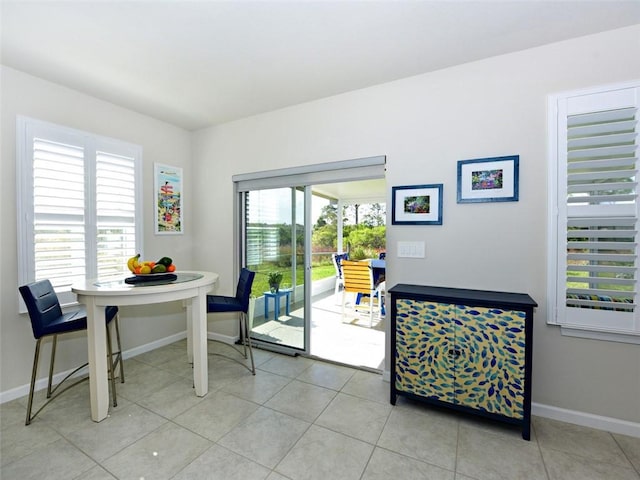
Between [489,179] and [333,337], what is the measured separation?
8.26 ft

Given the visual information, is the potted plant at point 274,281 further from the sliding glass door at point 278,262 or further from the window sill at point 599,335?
the window sill at point 599,335

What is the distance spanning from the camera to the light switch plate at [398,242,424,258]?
245 centimetres

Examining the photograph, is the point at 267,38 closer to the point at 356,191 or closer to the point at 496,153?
the point at 496,153

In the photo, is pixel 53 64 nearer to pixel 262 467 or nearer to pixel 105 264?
pixel 105 264

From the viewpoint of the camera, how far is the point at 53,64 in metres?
2.24

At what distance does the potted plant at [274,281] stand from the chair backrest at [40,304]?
1838 mm

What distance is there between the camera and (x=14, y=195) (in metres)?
2.28

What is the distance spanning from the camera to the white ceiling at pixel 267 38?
1714mm

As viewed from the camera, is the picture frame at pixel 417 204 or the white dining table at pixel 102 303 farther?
the picture frame at pixel 417 204

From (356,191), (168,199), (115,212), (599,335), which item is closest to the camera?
(599,335)

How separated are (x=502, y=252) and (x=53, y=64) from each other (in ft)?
12.3

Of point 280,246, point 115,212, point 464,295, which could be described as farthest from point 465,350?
point 115,212

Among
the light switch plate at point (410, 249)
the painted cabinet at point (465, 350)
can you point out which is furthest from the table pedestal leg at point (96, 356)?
the light switch plate at point (410, 249)

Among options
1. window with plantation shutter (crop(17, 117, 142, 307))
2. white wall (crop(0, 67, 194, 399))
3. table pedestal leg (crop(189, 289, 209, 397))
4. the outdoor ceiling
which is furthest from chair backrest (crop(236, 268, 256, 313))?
the outdoor ceiling
